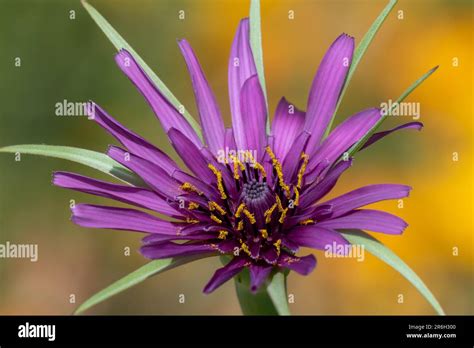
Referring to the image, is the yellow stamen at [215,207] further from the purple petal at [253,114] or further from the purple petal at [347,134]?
the purple petal at [347,134]

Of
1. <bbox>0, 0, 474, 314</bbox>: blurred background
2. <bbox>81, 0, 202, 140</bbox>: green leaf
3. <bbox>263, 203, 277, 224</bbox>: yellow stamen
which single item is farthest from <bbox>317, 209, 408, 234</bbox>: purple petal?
<bbox>0, 0, 474, 314</bbox>: blurred background

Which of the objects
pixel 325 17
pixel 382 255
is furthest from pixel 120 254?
pixel 382 255

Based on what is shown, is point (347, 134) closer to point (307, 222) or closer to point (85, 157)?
point (307, 222)

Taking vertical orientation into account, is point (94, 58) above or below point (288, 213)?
above

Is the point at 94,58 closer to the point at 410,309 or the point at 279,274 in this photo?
the point at 410,309

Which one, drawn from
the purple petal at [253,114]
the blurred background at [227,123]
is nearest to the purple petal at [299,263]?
the purple petal at [253,114]
